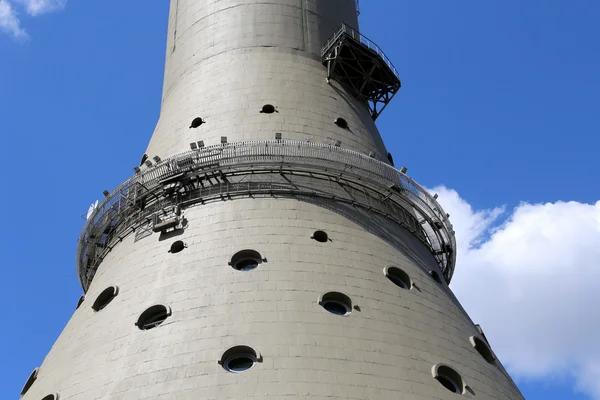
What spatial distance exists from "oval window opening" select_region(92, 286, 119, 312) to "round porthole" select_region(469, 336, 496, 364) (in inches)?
448

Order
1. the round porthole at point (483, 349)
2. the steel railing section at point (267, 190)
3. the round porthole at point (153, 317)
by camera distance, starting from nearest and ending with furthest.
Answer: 1. the round porthole at point (153, 317)
2. the round porthole at point (483, 349)
3. the steel railing section at point (267, 190)

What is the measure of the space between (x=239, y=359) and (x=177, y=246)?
600 centimetres

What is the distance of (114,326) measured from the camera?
25.0m

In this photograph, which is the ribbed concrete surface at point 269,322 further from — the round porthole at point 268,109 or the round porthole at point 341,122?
the round porthole at point 341,122

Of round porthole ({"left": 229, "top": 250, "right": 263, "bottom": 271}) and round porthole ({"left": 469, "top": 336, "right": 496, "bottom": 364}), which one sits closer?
round porthole ({"left": 229, "top": 250, "right": 263, "bottom": 271})

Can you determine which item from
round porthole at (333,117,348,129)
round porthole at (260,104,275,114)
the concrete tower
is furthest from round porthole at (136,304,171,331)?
round porthole at (333,117,348,129)

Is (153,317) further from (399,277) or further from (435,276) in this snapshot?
(435,276)

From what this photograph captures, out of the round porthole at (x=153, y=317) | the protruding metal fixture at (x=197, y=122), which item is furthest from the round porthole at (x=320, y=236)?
the protruding metal fixture at (x=197, y=122)

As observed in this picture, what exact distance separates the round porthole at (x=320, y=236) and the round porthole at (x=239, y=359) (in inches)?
231

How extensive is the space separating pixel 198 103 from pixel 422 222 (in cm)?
990

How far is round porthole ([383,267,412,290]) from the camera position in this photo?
2702 centimetres

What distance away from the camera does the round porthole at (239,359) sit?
22.1m

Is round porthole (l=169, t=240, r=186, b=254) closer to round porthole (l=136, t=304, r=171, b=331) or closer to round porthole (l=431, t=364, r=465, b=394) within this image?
round porthole (l=136, t=304, r=171, b=331)

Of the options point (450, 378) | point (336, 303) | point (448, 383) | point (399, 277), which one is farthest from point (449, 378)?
point (399, 277)
